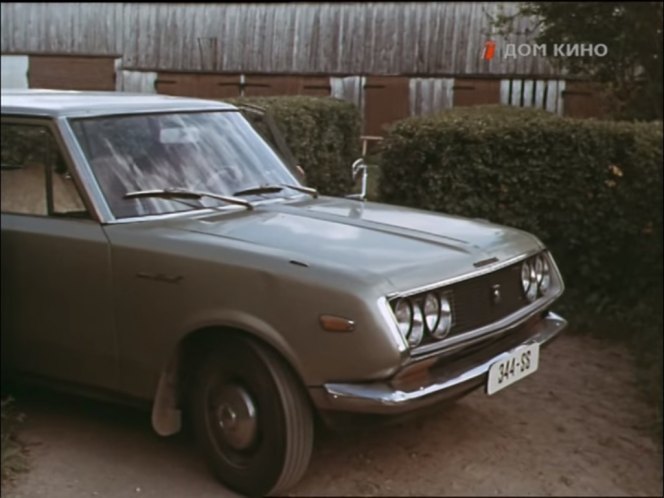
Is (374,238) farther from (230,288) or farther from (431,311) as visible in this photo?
(230,288)

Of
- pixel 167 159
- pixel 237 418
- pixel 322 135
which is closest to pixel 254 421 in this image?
pixel 237 418

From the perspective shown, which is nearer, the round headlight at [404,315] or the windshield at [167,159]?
the round headlight at [404,315]

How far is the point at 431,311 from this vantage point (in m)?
3.32

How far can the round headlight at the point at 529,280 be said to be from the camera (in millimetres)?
3973

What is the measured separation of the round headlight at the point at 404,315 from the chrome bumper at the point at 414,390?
0.20m

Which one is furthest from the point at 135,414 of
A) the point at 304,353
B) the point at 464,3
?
the point at 464,3

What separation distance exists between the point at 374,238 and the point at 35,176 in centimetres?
162

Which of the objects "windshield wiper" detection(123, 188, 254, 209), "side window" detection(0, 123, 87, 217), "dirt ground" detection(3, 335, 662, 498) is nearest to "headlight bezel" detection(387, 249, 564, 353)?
"dirt ground" detection(3, 335, 662, 498)

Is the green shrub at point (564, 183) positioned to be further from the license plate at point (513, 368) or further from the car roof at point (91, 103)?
the license plate at point (513, 368)

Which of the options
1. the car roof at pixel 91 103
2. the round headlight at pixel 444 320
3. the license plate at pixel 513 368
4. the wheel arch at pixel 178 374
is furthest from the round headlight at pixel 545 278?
the car roof at pixel 91 103

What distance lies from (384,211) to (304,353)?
1311 millimetres

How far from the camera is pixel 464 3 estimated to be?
6.68m

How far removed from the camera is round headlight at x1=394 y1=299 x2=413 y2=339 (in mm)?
3174

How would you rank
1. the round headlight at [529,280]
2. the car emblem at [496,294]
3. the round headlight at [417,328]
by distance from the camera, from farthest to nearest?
the round headlight at [529,280] → the car emblem at [496,294] → the round headlight at [417,328]
